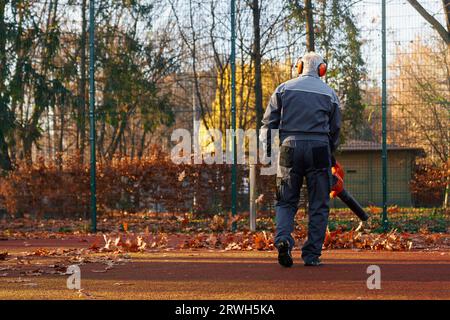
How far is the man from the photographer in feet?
23.7

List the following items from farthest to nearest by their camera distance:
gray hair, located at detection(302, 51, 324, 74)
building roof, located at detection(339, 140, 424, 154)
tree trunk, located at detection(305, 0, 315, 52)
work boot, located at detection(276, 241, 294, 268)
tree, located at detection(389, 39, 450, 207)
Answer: tree trunk, located at detection(305, 0, 315, 52), building roof, located at detection(339, 140, 424, 154), tree, located at detection(389, 39, 450, 207), gray hair, located at detection(302, 51, 324, 74), work boot, located at detection(276, 241, 294, 268)

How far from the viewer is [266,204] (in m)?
17.2

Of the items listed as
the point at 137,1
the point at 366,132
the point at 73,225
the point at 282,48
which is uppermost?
the point at 137,1

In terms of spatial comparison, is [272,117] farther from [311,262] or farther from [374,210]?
[374,210]

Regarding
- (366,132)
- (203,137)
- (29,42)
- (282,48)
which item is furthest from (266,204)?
(29,42)

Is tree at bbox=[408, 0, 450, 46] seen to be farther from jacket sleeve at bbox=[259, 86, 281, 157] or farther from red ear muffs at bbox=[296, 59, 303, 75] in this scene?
jacket sleeve at bbox=[259, 86, 281, 157]

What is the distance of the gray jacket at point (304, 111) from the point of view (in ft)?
23.7

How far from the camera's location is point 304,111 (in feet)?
23.6

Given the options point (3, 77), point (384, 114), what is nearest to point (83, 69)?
point (3, 77)

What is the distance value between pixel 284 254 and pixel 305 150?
95 centimetres

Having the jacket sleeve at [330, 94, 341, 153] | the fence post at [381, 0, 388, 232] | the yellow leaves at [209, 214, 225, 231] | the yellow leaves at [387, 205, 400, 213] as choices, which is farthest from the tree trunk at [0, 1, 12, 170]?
the jacket sleeve at [330, 94, 341, 153]

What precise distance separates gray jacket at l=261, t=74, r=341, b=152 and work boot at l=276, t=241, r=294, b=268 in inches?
38.2
